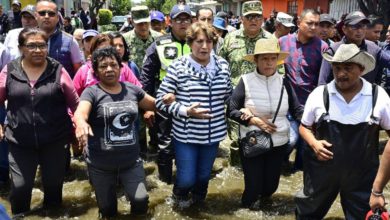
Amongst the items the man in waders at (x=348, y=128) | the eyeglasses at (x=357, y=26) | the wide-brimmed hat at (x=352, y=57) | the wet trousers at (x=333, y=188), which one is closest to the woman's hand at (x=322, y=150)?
the man in waders at (x=348, y=128)

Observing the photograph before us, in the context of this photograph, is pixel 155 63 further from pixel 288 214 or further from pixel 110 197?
pixel 288 214

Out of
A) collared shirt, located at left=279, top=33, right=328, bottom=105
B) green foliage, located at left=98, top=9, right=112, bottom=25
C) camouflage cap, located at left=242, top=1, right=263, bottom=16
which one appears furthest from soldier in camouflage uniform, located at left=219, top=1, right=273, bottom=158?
green foliage, located at left=98, top=9, right=112, bottom=25

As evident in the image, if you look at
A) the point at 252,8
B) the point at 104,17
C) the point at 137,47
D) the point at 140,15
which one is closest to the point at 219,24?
the point at 140,15

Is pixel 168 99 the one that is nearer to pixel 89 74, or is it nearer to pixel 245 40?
pixel 89 74

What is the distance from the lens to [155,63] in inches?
201

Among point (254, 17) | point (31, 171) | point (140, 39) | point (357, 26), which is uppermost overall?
point (254, 17)

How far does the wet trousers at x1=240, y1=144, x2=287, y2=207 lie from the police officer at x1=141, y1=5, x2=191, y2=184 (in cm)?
115

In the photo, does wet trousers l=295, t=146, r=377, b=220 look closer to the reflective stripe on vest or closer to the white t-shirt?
the white t-shirt

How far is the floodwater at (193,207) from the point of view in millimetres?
4316

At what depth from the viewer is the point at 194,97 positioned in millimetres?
4059

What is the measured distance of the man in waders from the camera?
323 centimetres

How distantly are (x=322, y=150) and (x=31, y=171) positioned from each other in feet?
9.30

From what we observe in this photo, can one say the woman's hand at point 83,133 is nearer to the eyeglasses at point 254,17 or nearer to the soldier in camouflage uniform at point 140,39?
the eyeglasses at point 254,17

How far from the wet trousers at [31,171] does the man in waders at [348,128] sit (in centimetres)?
253
